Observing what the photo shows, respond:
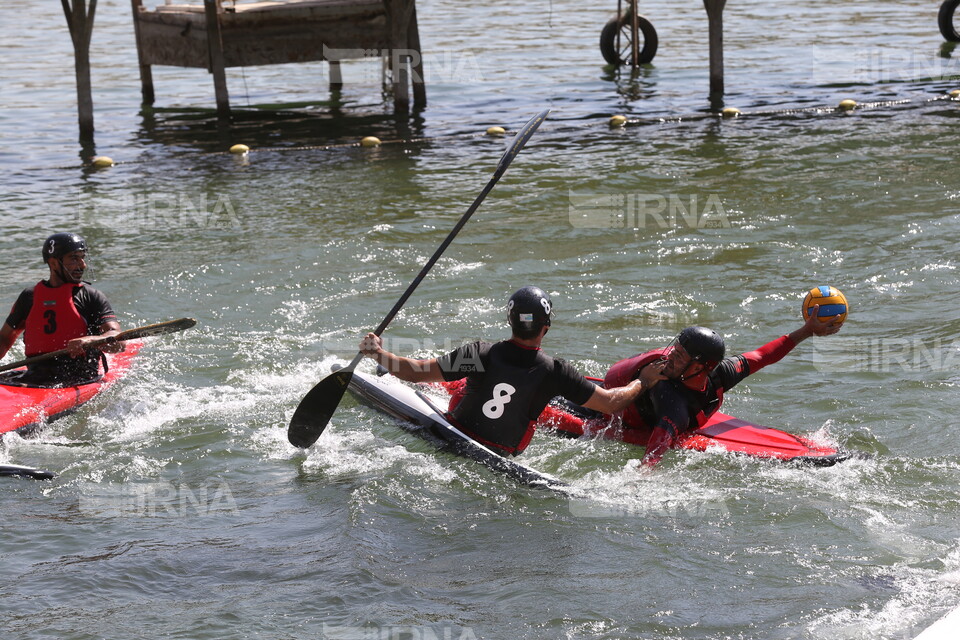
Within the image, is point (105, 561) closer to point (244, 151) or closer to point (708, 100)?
point (244, 151)

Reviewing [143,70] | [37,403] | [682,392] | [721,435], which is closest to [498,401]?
[682,392]

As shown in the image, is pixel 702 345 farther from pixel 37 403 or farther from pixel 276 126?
pixel 276 126

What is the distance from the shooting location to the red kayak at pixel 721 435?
23.1 feet

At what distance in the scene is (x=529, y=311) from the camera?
626cm

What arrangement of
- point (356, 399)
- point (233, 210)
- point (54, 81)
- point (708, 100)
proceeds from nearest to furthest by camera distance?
point (356, 399) < point (233, 210) < point (708, 100) < point (54, 81)

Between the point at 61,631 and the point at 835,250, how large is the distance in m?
8.96

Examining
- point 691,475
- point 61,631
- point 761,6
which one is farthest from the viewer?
point 761,6

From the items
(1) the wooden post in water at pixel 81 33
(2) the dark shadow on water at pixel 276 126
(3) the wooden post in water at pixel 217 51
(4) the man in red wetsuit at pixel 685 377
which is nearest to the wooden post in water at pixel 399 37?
(2) the dark shadow on water at pixel 276 126

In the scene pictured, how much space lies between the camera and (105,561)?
605cm

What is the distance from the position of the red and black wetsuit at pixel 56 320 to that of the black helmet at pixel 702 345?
4.20 meters

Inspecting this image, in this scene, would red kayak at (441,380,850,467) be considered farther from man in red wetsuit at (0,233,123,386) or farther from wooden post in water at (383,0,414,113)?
wooden post in water at (383,0,414,113)

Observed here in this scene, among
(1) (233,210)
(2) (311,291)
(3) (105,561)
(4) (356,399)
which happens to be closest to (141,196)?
(1) (233,210)

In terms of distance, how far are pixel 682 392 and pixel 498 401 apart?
3.94 ft

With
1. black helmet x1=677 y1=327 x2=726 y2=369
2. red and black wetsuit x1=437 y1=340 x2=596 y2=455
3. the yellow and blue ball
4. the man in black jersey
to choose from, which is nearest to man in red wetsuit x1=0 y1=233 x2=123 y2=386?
the man in black jersey
